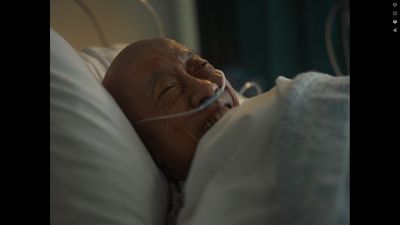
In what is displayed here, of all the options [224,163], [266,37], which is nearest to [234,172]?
[224,163]

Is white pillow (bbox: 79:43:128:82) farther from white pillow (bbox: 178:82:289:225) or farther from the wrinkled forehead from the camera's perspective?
white pillow (bbox: 178:82:289:225)

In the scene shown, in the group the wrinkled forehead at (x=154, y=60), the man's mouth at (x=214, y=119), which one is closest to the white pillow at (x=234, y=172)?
the man's mouth at (x=214, y=119)

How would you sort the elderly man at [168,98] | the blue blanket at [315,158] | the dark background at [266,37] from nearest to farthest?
the blue blanket at [315,158], the elderly man at [168,98], the dark background at [266,37]

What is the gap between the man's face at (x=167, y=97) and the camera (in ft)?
2.82

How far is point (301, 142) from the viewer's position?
0.63m

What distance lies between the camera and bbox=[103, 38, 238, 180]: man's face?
86 centimetres

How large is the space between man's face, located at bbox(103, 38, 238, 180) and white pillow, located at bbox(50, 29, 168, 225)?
11cm

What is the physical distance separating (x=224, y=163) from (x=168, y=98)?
0.24 metres

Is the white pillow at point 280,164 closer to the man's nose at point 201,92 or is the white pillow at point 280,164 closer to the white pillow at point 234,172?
the white pillow at point 234,172

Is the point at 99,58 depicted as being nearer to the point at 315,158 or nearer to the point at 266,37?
the point at 315,158

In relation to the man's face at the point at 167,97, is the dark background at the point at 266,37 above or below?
below

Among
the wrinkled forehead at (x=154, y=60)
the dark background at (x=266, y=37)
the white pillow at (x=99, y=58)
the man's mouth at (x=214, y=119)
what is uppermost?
the wrinkled forehead at (x=154, y=60)

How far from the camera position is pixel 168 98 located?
88cm
